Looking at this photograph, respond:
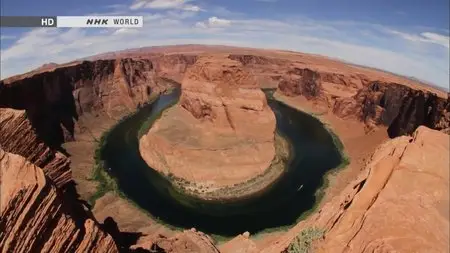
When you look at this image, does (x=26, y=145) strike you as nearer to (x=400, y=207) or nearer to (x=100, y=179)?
(x=400, y=207)

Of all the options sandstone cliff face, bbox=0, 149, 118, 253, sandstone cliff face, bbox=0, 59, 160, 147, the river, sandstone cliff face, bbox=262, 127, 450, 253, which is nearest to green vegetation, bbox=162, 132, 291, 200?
the river

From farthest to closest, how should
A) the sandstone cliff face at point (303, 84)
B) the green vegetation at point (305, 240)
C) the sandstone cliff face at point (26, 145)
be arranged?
the sandstone cliff face at point (303, 84)
the sandstone cliff face at point (26, 145)
the green vegetation at point (305, 240)

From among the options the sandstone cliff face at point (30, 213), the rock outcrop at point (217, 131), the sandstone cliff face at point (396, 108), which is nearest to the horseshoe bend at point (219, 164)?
the sandstone cliff face at point (30, 213)

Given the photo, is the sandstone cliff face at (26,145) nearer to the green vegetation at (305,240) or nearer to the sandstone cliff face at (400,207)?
the green vegetation at (305,240)

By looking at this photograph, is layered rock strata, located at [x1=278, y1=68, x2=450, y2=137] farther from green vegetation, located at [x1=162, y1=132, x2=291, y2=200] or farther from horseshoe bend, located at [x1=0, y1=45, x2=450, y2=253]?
green vegetation, located at [x1=162, y1=132, x2=291, y2=200]

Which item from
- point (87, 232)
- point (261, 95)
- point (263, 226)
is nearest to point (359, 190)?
point (87, 232)

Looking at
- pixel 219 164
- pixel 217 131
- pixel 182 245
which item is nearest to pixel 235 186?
pixel 219 164
